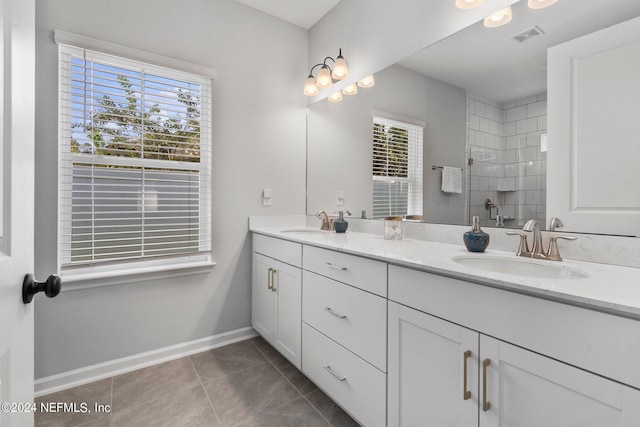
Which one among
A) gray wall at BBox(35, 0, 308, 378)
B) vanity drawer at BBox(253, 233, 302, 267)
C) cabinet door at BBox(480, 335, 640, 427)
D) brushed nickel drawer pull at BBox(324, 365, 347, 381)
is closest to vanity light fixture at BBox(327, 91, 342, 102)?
gray wall at BBox(35, 0, 308, 378)

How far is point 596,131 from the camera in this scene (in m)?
1.11

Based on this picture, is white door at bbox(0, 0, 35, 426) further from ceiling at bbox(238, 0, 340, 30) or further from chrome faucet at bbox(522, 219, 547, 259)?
ceiling at bbox(238, 0, 340, 30)

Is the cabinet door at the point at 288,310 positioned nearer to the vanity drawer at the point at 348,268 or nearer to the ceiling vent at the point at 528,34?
the vanity drawer at the point at 348,268

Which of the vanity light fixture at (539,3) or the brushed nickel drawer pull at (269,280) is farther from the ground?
the vanity light fixture at (539,3)

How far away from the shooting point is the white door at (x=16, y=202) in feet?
1.81

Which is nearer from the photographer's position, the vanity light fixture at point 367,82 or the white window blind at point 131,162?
the white window blind at point 131,162

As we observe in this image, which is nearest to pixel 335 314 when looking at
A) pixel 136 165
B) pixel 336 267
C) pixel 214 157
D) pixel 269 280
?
pixel 336 267

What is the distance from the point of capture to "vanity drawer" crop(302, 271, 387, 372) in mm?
1250

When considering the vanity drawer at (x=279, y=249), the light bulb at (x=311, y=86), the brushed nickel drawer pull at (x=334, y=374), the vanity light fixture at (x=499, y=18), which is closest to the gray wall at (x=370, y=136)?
the light bulb at (x=311, y=86)

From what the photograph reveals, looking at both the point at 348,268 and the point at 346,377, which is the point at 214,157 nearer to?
the point at 348,268

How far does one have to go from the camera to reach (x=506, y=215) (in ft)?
4.65

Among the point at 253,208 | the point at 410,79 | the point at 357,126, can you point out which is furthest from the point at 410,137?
the point at 253,208

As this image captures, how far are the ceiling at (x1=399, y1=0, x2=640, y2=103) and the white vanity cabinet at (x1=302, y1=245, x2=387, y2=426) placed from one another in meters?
1.03

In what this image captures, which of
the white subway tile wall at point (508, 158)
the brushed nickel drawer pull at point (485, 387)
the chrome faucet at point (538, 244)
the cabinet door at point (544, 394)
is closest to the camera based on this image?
the cabinet door at point (544, 394)
